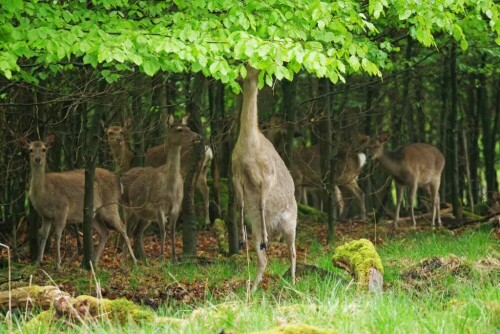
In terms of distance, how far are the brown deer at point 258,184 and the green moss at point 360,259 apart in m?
0.87

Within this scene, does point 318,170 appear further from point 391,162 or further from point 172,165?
point 172,165

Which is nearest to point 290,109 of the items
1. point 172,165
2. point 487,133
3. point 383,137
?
point 172,165

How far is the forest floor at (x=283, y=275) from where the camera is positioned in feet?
23.3

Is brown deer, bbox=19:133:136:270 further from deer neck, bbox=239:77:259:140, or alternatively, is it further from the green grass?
the green grass

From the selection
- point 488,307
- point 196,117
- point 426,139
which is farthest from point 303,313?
point 426,139

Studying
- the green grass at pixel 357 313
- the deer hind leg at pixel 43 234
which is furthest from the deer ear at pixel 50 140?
the green grass at pixel 357 313

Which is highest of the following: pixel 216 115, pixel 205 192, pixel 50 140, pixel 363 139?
pixel 216 115

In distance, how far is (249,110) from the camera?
9477 mm

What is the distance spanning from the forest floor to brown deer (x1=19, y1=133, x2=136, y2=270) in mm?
595

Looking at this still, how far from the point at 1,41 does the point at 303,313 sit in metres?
4.04

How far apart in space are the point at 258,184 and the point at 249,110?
939mm

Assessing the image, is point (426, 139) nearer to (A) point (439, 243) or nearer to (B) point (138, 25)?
(A) point (439, 243)

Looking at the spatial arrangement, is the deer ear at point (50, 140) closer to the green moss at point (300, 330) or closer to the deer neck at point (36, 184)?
the deer neck at point (36, 184)

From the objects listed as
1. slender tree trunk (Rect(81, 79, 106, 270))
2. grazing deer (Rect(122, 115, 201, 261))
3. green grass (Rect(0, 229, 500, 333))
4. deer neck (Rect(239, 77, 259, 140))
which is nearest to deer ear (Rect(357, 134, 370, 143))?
grazing deer (Rect(122, 115, 201, 261))
